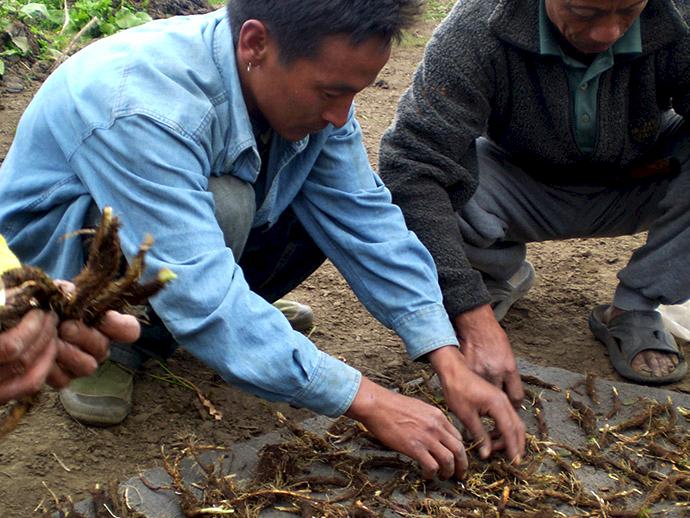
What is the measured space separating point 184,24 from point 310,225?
0.64 meters

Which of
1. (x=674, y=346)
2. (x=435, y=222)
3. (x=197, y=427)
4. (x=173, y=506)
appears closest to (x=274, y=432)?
(x=197, y=427)

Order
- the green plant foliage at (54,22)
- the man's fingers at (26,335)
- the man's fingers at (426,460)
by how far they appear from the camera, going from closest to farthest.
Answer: the man's fingers at (26,335), the man's fingers at (426,460), the green plant foliage at (54,22)

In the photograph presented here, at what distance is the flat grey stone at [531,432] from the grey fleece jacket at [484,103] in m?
0.39

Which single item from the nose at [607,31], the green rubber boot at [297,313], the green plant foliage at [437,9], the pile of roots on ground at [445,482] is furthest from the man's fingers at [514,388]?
the green plant foliage at [437,9]

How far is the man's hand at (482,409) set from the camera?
7.43ft

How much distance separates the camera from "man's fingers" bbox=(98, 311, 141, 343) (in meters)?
1.49

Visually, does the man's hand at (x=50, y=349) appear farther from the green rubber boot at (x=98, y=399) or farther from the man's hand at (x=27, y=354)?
the green rubber boot at (x=98, y=399)

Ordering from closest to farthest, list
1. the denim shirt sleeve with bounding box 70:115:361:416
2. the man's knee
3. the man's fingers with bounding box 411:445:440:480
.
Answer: the denim shirt sleeve with bounding box 70:115:361:416 → the man's fingers with bounding box 411:445:440:480 → the man's knee

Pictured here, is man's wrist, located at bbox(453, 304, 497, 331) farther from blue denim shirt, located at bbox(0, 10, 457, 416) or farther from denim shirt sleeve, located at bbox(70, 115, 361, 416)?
denim shirt sleeve, located at bbox(70, 115, 361, 416)

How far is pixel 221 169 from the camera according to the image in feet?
7.29

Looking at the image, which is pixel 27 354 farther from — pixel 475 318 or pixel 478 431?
pixel 475 318

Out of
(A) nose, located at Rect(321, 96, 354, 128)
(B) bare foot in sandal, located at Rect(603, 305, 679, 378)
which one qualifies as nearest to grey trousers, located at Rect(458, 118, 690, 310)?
(B) bare foot in sandal, located at Rect(603, 305, 679, 378)

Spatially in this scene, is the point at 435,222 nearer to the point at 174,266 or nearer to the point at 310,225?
the point at 310,225

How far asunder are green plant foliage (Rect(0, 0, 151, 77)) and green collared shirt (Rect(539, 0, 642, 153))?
10.2ft
